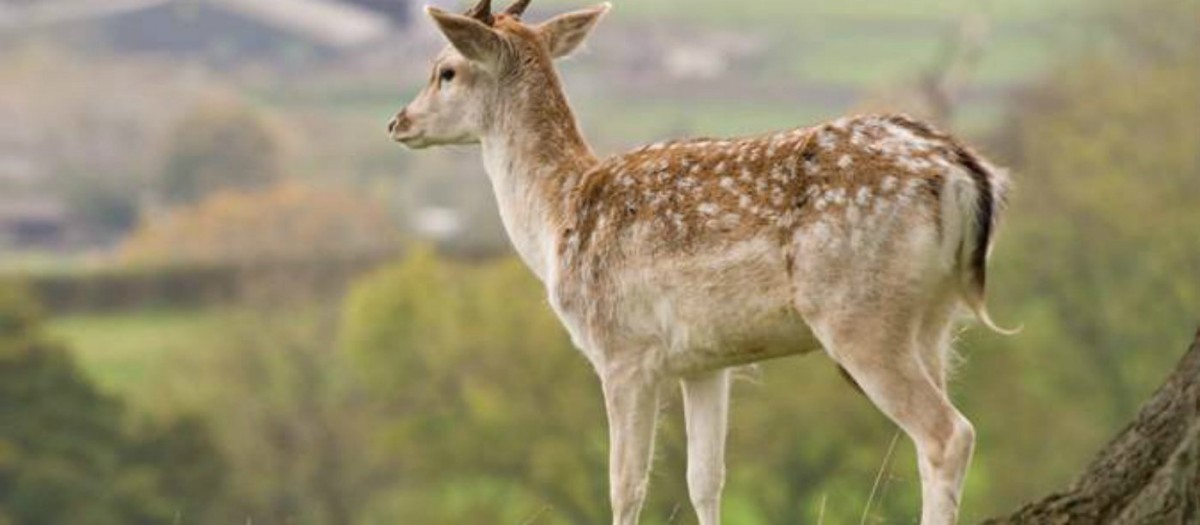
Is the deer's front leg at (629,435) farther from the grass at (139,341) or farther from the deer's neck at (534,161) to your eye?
the grass at (139,341)

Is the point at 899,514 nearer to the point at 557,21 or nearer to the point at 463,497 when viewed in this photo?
the point at 463,497

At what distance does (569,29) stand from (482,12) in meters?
0.50

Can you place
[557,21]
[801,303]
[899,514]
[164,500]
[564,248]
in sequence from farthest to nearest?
[164,500] < [899,514] < [557,21] < [564,248] < [801,303]

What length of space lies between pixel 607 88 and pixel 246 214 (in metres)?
28.8

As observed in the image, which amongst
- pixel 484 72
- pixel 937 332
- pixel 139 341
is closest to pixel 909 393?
pixel 937 332

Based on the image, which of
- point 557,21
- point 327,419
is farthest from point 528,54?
point 327,419

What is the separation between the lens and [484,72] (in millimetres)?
12102

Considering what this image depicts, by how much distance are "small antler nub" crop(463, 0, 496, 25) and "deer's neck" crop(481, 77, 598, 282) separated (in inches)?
13.7

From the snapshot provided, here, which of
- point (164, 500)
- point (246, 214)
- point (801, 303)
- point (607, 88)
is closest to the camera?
point (801, 303)

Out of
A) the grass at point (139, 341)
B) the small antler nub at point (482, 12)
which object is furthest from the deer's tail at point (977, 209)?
the grass at point (139, 341)

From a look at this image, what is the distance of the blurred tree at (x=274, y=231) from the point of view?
266ft

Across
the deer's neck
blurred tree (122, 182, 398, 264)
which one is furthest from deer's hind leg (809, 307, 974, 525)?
blurred tree (122, 182, 398, 264)

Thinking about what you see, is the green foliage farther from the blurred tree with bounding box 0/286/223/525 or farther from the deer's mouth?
the deer's mouth

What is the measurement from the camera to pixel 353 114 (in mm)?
115438
